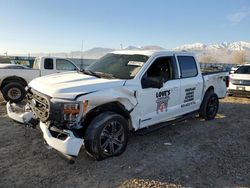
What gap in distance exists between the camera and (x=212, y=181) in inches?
165

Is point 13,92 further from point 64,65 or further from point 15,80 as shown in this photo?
point 64,65

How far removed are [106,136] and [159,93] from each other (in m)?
1.55

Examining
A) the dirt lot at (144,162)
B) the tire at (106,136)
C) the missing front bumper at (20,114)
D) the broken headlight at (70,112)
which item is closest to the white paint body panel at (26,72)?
the dirt lot at (144,162)

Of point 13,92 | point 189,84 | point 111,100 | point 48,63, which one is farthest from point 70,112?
point 48,63

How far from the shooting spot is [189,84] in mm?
6660

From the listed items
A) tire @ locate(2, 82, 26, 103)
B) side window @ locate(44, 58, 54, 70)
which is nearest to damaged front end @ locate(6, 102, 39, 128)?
tire @ locate(2, 82, 26, 103)

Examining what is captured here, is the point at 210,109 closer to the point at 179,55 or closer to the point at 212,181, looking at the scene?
the point at 179,55

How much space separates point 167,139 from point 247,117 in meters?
3.87

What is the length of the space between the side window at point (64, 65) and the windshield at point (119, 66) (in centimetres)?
Answer: 598

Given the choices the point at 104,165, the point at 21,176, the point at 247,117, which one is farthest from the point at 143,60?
the point at 247,117

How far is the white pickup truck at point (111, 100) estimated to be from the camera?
4328 mm

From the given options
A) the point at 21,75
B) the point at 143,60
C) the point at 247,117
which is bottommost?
the point at 247,117

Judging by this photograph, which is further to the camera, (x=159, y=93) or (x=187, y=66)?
(x=187, y=66)

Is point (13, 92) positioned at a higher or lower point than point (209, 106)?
lower
